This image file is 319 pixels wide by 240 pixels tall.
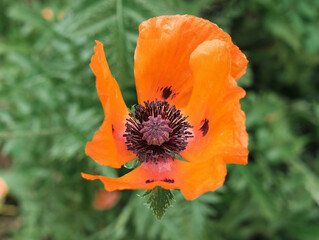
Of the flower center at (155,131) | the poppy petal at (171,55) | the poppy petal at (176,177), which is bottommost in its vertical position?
the poppy petal at (176,177)

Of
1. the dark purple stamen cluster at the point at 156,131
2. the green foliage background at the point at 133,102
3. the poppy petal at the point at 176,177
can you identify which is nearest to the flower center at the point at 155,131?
the dark purple stamen cluster at the point at 156,131

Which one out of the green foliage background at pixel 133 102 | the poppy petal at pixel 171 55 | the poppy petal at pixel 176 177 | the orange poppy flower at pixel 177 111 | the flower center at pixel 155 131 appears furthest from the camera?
the green foliage background at pixel 133 102

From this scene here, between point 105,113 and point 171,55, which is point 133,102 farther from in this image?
point 105,113

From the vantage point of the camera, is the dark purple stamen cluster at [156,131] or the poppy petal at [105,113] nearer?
the poppy petal at [105,113]

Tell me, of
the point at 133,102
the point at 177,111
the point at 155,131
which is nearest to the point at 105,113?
the point at 155,131

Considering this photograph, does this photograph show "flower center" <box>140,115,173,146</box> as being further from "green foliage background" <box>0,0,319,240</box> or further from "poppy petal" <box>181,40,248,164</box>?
"green foliage background" <box>0,0,319,240</box>

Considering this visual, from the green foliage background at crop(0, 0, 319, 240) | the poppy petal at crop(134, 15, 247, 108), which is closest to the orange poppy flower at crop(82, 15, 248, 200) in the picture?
the poppy petal at crop(134, 15, 247, 108)

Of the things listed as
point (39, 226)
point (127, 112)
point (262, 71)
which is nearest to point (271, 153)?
point (262, 71)

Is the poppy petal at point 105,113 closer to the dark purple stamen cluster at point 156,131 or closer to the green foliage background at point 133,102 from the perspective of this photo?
the dark purple stamen cluster at point 156,131
